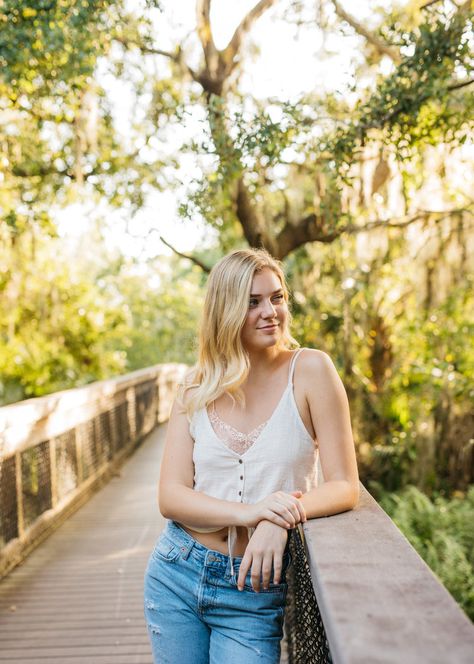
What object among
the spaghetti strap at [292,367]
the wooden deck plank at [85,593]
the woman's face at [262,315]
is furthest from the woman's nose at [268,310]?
the wooden deck plank at [85,593]

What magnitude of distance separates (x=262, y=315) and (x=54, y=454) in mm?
3677

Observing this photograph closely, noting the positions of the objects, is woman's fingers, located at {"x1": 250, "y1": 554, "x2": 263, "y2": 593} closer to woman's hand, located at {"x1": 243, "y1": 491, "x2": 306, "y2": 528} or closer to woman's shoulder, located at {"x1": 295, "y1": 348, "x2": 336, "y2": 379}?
woman's hand, located at {"x1": 243, "y1": 491, "x2": 306, "y2": 528}

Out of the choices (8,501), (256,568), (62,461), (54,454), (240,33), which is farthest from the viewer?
(240,33)

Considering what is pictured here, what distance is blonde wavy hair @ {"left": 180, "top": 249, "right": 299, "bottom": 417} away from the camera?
1903 mm

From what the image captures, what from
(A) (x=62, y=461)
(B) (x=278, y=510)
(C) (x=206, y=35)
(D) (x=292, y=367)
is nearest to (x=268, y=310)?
(D) (x=292, y=367)

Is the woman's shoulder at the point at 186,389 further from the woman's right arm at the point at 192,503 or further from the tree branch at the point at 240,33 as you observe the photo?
the tree branch at the point at 240,33

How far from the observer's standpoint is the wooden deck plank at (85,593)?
325 centimetres

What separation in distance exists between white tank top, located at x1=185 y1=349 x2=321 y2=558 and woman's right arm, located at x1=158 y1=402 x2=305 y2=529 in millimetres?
56

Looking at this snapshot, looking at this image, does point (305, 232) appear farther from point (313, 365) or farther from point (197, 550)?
point (197, 550)

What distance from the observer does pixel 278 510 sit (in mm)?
1632

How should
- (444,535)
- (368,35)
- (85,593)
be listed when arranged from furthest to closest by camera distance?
(444,535), (368,35), (85,593)

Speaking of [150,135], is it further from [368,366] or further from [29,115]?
[368,366]

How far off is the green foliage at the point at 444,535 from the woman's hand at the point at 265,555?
13.9ft

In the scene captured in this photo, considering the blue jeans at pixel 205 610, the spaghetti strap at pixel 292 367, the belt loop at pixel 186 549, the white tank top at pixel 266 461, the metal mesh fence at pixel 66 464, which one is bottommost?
the metal mesh fence at pixel 66 464
